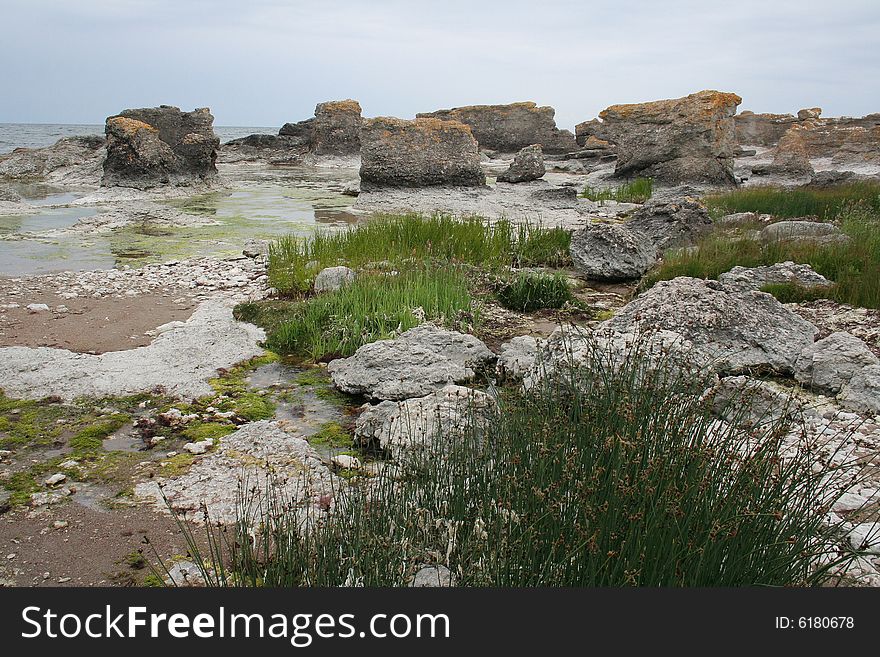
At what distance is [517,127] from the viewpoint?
39094 mm

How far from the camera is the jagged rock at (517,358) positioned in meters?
5.32

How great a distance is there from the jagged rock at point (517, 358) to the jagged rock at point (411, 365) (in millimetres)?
223

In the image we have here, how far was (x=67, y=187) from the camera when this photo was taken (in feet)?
75.6

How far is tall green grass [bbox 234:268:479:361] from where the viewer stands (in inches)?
256

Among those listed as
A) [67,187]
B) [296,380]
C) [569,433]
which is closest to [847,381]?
[569,433]

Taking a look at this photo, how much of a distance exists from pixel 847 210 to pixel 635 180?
8.44 metres

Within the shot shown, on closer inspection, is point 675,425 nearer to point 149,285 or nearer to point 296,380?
point 296,380

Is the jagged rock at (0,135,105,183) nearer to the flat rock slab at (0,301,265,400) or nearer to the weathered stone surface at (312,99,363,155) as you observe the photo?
the weathered stone surface at (312,99,363,155)

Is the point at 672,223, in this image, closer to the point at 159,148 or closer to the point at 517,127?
the point at 159,148

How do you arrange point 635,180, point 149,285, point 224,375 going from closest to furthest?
point 224,375 → point 149,285 → point 635,180

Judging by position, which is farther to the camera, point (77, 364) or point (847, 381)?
point (77, 364)

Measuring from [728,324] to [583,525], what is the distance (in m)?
3.76

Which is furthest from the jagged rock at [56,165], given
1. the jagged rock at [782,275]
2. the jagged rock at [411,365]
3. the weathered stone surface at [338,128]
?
the jagged rock at [782,275]

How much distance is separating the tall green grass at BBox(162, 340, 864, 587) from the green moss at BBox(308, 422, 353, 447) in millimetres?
1402
